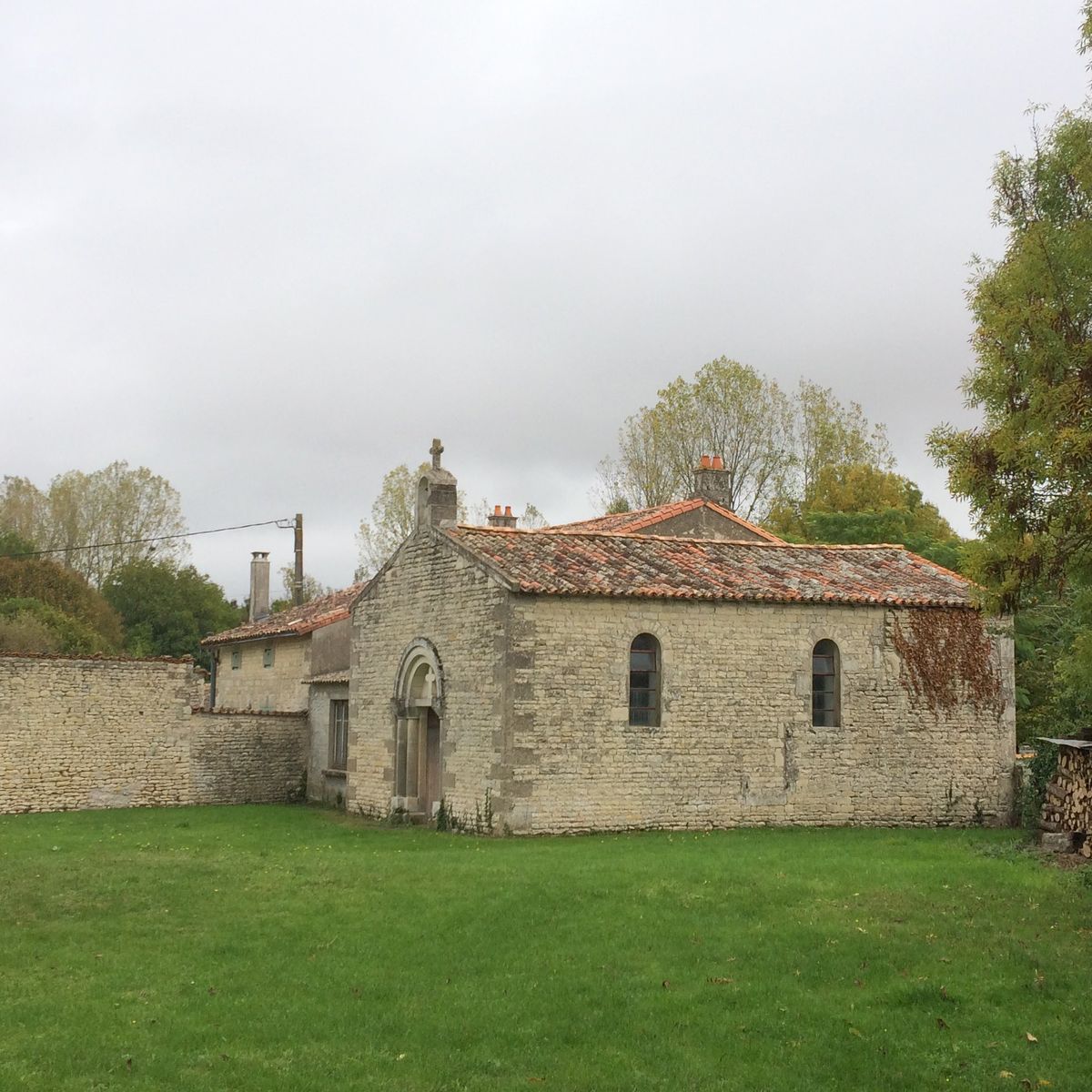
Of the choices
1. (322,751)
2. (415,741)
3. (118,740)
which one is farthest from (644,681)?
(118,740)

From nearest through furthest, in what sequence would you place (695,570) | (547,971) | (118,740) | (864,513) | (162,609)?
(547,971) → (695,570) → (118,740) → (864,513) → (162,609)

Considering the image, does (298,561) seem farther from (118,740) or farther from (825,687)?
(825,687)

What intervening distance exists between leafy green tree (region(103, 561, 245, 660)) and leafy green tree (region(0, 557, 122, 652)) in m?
2.94

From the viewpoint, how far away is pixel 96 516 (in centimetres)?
5984

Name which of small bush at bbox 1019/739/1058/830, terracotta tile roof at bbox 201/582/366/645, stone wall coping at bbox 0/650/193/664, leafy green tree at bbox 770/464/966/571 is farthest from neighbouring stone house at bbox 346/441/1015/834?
leafy green tree at bbox 770/464/966/571

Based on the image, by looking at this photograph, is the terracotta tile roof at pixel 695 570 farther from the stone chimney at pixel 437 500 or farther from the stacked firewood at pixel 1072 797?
the stacked firewood at pixel 1072 797

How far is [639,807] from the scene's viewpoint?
21.9m

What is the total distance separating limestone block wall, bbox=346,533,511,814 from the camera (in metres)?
21.9

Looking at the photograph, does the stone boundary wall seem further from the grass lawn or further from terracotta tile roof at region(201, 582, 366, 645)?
the grass lawn

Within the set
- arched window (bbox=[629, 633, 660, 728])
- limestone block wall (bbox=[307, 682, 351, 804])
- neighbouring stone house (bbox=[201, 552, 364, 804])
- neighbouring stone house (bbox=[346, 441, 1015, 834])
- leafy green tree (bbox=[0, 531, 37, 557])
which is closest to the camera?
neighbouring stone house (bbox=[346, 441, 1015, 834])

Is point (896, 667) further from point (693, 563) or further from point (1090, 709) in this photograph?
point (1090, 709)

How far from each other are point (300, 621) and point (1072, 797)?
22.7 m

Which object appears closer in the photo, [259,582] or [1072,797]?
[1072,797]

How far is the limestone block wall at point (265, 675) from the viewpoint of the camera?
112 feet
